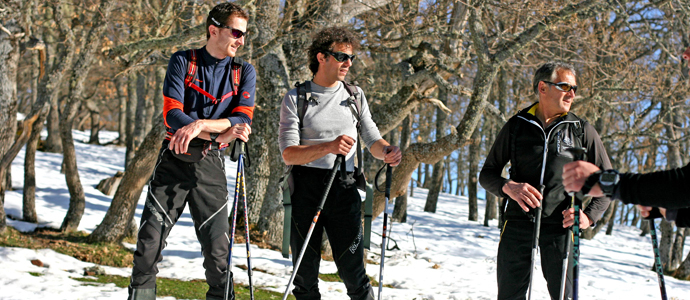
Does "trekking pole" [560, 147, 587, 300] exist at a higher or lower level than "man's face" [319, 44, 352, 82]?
lower

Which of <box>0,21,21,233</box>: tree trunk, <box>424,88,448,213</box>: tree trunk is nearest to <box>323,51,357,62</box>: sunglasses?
<box>0,21,21,233</box>: tree trunk

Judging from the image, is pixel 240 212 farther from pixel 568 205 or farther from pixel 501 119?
pixel 568 205

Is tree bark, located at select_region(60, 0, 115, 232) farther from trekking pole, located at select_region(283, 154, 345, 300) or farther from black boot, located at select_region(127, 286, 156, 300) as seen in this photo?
trekking pole, located at select_region(283, 154, 345, 300)

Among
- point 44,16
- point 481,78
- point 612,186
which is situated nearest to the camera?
point 612,186

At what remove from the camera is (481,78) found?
675 centimetres

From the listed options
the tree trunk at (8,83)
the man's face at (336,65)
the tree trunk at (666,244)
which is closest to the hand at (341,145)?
the man's face at (336,65)

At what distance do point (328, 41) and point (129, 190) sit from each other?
551 cm

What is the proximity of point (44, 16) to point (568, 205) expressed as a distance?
13.2 meters

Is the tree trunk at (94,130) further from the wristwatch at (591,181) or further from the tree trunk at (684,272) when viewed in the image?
the wristwatch at (591,181)

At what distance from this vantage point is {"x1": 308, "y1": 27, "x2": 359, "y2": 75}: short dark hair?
3.53 meters

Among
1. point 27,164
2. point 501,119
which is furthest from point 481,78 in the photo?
point 27,164

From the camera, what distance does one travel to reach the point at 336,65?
3506mm

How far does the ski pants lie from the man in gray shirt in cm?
47

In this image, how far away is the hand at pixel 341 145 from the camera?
126 inches
